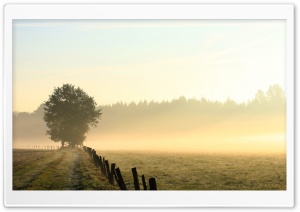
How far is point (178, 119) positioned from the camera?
1145 cm

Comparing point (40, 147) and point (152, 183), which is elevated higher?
point (40, 147)

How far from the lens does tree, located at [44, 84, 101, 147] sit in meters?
11.4

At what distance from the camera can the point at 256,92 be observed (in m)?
11.3

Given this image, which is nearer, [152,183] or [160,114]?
[152,183]

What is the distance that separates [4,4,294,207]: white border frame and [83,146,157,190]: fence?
0.52 feet

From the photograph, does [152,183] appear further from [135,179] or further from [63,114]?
[63,114]

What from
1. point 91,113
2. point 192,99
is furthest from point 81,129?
→ point 192,99

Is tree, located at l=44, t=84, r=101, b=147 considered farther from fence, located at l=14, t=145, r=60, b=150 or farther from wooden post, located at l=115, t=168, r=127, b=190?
wooden post, located at l=115, t=168, r=127, b=190

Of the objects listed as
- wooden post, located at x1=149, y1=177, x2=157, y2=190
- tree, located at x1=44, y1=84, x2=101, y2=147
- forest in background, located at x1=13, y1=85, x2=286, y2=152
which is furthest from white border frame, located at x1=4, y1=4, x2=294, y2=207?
tree, located at x1=44, y1=84, x2=101, y2=147

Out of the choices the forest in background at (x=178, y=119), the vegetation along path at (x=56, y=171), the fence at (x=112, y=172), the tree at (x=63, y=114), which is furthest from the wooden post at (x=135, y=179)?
the tree at (x=63, y=114)
